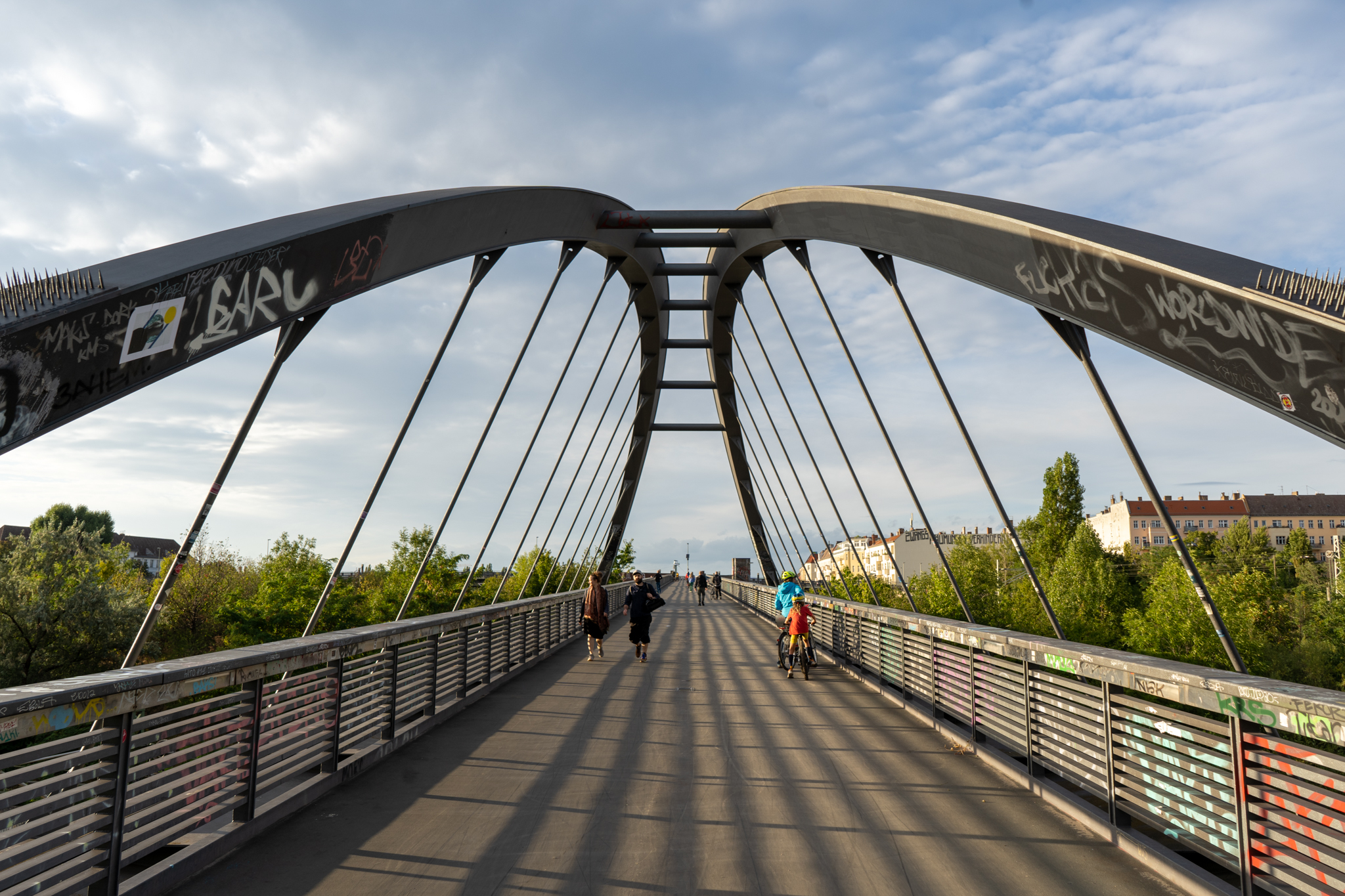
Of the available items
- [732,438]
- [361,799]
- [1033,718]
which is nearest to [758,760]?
[1033,718]

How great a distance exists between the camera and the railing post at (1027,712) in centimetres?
531

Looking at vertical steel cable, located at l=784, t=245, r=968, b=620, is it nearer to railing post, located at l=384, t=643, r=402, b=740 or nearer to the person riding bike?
the person riding bike

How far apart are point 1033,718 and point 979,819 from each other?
104 centimetres

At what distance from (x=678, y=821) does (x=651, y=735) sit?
7.74ft

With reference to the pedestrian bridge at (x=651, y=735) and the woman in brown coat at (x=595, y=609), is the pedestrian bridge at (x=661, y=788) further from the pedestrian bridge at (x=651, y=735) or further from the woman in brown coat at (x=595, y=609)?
the woman in brown coat at (x=595, y=609)

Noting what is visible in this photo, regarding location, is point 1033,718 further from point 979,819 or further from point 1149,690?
point 1149,690

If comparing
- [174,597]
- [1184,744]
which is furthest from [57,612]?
[1184,744]

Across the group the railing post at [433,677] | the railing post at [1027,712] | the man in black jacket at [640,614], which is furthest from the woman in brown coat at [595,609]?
the railing post at [1027,712]

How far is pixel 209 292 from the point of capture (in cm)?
523

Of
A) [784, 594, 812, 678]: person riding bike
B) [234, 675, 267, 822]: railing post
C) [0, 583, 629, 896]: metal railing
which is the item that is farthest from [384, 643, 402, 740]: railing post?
[784, 594, 812, 678]: person riding bike

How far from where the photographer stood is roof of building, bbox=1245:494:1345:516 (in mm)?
112000

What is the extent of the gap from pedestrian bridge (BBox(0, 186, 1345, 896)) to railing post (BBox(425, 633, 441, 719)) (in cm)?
4

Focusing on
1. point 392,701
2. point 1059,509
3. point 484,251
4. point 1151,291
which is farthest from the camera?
point 1059,509

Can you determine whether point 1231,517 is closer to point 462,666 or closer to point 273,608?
point 273,608
